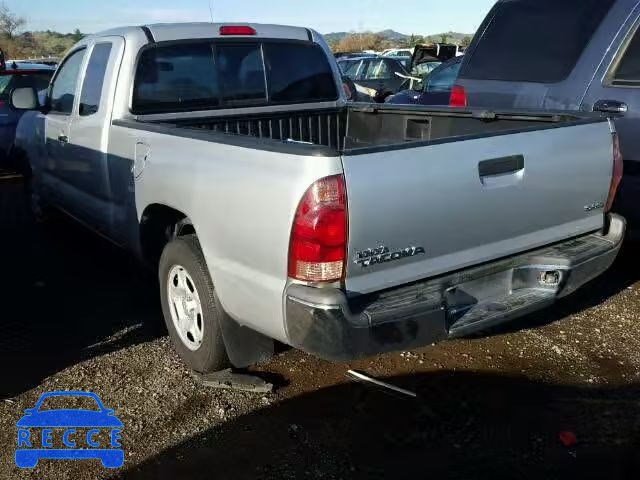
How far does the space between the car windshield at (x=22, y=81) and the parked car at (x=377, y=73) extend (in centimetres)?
799

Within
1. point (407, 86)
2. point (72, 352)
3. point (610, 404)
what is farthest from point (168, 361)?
point (407, 86)

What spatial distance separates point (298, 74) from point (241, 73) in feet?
1.62

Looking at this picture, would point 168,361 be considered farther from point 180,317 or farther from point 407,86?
point 407,86

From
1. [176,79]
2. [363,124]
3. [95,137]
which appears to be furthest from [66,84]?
[363,124]

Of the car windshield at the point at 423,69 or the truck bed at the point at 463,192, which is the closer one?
the truck bed at the point at 463,192

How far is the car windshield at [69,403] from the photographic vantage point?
329 centimetres

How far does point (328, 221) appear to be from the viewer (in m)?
2.47

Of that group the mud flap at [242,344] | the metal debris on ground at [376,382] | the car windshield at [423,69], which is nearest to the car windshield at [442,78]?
the car windshield at [423,69]

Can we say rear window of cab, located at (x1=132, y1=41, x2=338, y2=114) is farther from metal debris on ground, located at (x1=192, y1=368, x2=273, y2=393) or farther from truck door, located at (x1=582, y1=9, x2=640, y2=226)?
truck door, located at (x1=582, y1=9, x2=640, y2=226)

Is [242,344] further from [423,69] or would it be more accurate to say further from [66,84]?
[423,69]

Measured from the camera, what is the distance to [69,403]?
131 inches

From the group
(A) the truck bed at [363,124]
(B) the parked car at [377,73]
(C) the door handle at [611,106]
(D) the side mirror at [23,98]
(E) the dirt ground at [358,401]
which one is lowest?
(E) the dirt ground at [358,401]

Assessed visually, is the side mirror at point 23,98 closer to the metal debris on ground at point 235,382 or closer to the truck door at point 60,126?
the truck door at point 60,126

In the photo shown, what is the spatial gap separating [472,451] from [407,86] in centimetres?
1376
